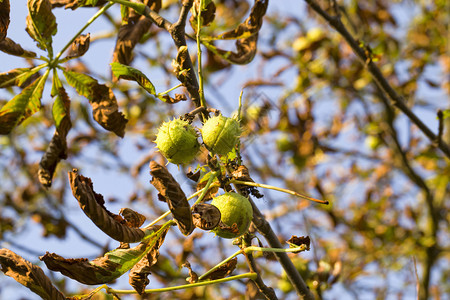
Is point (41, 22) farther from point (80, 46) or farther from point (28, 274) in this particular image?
point (28, 274)

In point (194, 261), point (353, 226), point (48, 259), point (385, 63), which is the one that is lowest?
point (48, 259)

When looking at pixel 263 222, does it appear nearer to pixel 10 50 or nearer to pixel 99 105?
pixel 99 105

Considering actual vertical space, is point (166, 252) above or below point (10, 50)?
above

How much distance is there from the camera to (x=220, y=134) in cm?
123

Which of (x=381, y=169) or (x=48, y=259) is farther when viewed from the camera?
(x=381, y=169)

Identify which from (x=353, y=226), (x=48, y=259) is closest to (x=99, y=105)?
(x=48, y=259)

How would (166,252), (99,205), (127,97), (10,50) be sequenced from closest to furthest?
(99,205) < (10,50) < (166,252) < (127,97)

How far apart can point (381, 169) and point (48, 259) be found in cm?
406

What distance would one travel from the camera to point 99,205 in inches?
43.9

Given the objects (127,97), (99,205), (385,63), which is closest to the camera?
(99,205)

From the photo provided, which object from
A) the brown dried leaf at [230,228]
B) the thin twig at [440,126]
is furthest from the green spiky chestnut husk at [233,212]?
the thin twig at [440,126]

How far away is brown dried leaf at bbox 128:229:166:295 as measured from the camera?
47.0 inches

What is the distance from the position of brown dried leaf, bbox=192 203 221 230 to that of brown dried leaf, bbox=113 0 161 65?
2.71 ft

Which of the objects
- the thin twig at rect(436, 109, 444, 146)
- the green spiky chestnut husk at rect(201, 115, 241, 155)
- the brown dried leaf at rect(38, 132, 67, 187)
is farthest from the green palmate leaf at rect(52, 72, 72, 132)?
the thin twig at rect(436, 109, 444, 146)
